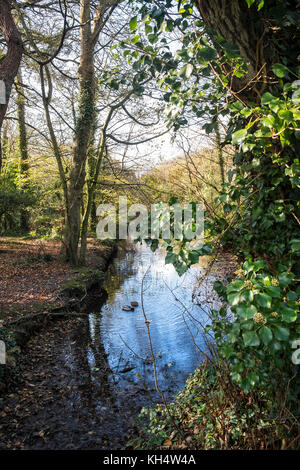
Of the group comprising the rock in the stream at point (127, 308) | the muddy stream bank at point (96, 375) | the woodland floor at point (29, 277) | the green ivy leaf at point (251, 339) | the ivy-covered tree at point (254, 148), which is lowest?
the muddy stream bank at point (96, 375)

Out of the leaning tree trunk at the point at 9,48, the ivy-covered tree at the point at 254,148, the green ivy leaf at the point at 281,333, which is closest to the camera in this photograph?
the green ivy leaf at the point at 281,333

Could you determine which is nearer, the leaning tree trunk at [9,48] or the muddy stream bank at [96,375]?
the muddy stream bank at [96,375]

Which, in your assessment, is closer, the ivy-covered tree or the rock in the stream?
the ivy-covered tree

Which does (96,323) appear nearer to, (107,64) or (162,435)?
(162,435)

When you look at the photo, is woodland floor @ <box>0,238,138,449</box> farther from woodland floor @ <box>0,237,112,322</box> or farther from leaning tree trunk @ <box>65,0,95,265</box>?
leaning tree trunk @ <box>65,0,95,265</box>

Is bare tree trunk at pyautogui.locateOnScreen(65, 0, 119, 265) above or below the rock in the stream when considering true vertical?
above

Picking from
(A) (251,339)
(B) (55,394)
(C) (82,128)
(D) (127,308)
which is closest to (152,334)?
(D) (127,308)

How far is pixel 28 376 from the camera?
14.4 ft

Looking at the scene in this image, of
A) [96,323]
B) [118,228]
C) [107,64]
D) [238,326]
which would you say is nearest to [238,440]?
[238,326]

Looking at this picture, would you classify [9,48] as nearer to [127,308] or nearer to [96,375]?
[127,308]

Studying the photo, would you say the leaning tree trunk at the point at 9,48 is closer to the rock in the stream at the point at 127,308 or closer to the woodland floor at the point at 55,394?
the woodland floor at the point at 55,394

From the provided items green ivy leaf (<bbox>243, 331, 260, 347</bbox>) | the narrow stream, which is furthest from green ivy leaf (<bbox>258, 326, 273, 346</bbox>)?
the narrow stream

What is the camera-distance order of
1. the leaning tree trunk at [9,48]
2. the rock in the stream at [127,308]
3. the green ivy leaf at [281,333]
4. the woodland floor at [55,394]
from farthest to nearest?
the rock in the stream at [127,308], the leaning tree trunk at [9,48], the woodland floor at [55,394], the green ivy leaf at [281,333]

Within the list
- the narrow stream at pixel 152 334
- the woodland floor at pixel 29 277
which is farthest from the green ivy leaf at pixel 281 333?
the woodland floor at pixel 29 277
